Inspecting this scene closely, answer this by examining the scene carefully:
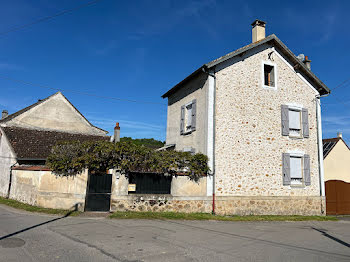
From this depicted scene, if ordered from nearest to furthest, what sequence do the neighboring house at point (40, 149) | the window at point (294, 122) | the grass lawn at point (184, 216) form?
1. the grass lawn at point (184, 216)
2. the neighboring house at point (40, 149)
3. the window at point (294, 122)

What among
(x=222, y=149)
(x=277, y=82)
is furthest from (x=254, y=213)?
(x=277, y=82)

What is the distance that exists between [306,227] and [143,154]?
6.93m

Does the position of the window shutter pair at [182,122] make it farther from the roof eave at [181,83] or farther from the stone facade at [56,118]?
the stone facade at [56,118]

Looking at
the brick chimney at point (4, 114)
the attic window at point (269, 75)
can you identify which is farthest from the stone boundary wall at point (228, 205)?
the brick chimney at point (4, 114)

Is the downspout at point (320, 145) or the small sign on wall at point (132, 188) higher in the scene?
the downspout at point (320, 145)

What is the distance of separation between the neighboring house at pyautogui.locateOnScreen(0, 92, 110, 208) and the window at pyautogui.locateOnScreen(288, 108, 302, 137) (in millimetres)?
10367

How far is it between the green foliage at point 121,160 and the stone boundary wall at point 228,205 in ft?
3.54

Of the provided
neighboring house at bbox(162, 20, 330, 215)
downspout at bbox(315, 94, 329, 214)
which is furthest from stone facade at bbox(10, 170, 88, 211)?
downspout at bbox(315, 94, 329, 214)

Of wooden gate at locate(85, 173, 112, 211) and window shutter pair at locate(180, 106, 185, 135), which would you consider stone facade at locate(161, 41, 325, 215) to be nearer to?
window shutter pair at locate(180, 106, 185, 135)

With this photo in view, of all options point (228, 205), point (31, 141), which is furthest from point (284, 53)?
point (31, 141)

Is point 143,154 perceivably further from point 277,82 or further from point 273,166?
point 277,82

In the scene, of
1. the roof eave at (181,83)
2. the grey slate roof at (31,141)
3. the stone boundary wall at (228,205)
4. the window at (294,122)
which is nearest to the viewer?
the stone boundary wall at (228,205)

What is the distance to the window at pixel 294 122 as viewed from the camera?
46.3 ft

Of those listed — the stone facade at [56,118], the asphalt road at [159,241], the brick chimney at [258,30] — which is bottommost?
the asphalt road at [159,241]
